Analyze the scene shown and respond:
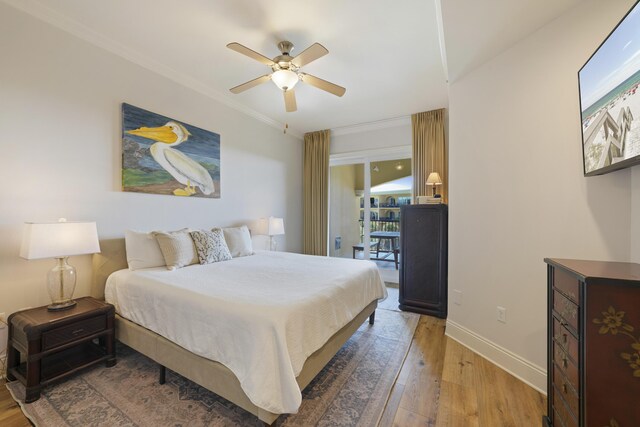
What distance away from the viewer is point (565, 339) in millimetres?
1187

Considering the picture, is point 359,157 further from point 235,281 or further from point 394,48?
point 235,281

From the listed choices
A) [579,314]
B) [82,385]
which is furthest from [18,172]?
[579,314]

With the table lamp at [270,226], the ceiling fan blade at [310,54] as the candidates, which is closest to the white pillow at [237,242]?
the table lamp at [270,226]

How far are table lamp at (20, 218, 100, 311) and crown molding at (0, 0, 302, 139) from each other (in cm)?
168

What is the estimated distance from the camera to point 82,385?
5.99ft

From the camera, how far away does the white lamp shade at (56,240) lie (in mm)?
1744

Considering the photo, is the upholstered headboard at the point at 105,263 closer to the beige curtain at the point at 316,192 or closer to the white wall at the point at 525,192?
the beige curtain at the point at 316,192

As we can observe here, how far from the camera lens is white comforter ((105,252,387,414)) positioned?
130 cm

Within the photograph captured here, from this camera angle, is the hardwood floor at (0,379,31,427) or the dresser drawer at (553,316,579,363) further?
the hardwood floor at (0,379,31,427)

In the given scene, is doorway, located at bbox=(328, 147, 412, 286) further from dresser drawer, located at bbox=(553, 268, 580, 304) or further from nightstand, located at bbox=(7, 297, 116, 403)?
nightstand, located at bbox=(7, 297, 116, 403)

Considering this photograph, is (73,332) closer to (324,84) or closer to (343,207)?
(324,84)

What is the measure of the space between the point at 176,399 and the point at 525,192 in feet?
9.57

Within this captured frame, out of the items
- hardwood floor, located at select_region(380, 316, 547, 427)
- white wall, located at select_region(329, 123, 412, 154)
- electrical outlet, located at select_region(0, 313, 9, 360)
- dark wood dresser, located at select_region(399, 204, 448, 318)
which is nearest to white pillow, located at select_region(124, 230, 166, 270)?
electrical outlet, located at select_region(0, 313, 9, 360)

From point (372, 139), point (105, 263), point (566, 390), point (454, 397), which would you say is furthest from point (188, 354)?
point (372, 139)
